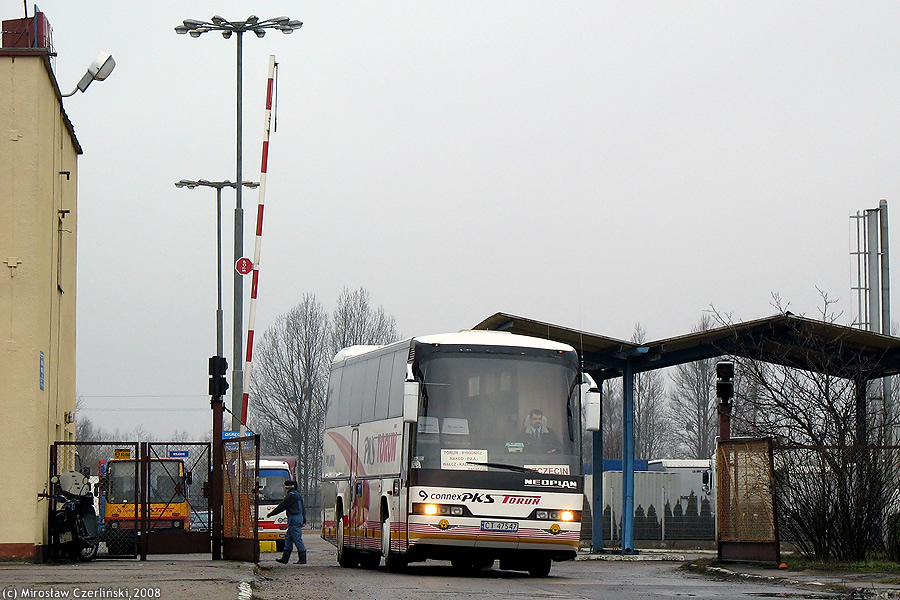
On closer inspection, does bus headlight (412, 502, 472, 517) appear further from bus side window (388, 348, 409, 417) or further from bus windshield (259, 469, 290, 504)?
bus windshield (259, 469, 290, 504)

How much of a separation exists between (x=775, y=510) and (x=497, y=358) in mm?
4824

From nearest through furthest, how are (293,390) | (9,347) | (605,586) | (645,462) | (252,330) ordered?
(605,586), (9,347), (252,330), (645,462), (293,390)

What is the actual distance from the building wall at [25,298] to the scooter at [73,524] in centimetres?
29

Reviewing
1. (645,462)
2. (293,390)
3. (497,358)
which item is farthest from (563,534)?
(293,390)

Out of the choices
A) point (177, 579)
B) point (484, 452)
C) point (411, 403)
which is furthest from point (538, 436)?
point (177, 579)

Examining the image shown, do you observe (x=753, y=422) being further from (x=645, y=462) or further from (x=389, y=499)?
(x=645, y=462)

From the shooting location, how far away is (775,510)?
20.6 meters

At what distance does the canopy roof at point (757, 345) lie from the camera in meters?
24.6

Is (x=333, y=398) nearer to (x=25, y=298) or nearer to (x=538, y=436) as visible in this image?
(x=538, y=436)

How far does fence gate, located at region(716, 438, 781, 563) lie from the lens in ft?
67.8

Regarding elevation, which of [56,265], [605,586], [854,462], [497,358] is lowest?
[605,586]

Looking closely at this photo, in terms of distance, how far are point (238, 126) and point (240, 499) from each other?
35.4 ft

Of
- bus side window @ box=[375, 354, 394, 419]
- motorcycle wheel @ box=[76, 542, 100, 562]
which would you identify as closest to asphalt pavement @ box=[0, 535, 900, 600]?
motorcycle wheel @ box=[76, 542, 100, 562]

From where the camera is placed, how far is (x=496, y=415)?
20.0m
